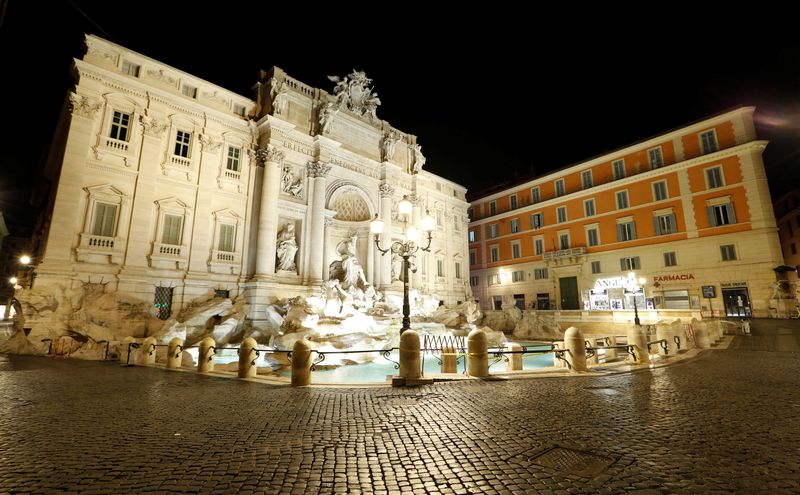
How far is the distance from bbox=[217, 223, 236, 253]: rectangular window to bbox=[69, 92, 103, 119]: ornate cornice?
7.53 meters

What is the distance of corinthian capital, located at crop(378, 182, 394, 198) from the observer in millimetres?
26781

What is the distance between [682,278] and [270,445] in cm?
3085

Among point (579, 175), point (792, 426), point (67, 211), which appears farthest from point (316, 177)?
point (579, 175)

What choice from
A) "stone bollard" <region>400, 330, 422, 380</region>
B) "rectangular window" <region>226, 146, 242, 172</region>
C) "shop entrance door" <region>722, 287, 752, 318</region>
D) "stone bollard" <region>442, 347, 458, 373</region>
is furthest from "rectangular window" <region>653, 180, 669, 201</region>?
"rectangular window" <region>226, 146, 242, 172</region>

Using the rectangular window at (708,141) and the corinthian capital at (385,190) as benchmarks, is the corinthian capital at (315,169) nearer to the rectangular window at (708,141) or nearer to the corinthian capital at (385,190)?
the corinthian capital at (385,190)

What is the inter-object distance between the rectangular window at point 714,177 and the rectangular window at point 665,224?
10.1 feet

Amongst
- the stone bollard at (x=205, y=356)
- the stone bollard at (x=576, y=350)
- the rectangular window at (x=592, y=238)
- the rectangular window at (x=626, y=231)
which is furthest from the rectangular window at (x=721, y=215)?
the stone bollard at (x=205, y=356)

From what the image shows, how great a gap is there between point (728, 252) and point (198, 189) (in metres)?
34.5

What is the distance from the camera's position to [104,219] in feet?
53.1

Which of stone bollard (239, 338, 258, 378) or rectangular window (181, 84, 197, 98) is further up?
rectangular window (181, 84, 197, 98)

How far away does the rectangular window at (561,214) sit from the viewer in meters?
33.0

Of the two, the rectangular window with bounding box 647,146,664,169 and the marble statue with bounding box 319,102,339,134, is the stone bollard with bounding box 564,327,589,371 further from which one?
the rectangular window with bounding box 647,146,664,169

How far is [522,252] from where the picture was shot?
1406 inches

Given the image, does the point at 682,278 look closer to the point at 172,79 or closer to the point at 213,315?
the point at 213,315
